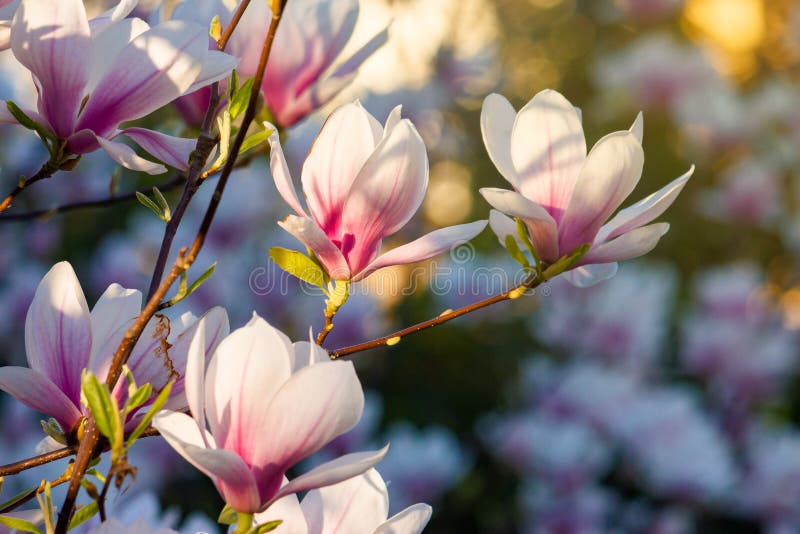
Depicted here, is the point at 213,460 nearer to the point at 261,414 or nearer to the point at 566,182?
the point at 261,414

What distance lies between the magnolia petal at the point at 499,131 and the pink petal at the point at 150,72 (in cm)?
19

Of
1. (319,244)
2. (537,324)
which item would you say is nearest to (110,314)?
(319,244)

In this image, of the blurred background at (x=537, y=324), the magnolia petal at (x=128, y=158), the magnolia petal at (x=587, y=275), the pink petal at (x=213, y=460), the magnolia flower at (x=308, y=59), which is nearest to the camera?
the pink petal at (x=213, y=460)

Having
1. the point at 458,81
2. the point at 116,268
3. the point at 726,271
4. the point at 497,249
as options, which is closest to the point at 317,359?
the point at 116,268

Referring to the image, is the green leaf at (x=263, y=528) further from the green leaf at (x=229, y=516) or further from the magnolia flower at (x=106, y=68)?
the magnolia flower at (x=106, y=68)

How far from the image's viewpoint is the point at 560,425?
1.87 m

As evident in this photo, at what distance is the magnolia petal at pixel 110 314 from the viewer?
529 millimetres

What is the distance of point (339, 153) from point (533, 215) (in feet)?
0.43

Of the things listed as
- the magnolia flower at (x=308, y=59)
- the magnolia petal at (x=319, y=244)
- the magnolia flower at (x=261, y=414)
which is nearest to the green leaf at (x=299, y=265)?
the magnolia petal at (x=319, y=244)

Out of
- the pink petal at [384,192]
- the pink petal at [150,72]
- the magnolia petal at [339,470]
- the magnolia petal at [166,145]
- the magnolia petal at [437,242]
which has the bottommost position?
the magnolia petal at [339,470]

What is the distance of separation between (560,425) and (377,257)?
1375 mm

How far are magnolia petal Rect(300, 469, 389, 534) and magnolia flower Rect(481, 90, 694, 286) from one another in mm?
195

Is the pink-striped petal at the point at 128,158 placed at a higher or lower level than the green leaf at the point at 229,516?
higher

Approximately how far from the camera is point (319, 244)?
56 centimetres
